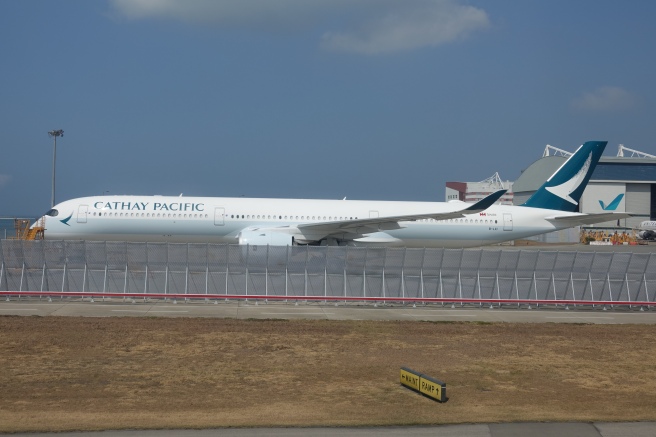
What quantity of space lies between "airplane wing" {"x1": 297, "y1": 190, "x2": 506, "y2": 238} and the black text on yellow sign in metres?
19.3

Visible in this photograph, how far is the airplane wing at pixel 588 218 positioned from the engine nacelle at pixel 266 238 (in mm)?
15520

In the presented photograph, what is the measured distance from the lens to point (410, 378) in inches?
490

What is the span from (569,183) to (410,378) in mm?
29391

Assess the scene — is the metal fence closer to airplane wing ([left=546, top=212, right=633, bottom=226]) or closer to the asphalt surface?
the asphalt surface

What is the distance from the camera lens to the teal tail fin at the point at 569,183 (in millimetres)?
38406

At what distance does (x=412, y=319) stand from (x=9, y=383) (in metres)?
12.3

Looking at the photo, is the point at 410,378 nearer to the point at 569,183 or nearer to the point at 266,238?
the point at 266,238

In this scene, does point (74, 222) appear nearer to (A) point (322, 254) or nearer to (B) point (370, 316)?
(A) point (322, 254)

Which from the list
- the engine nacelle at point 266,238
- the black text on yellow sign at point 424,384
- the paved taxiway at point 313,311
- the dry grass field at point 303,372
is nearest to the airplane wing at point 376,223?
the engine nacelle at point 266,238

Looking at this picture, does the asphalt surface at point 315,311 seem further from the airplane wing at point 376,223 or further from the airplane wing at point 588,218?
the airplane wing at point 588,218

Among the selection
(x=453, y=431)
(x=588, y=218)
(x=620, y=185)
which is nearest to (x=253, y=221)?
(x=588, y=218)

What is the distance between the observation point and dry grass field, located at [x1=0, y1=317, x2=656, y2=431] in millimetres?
10664

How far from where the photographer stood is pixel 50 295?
A: 76.1 ft

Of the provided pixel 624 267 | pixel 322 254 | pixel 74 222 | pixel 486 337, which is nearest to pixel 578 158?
pixel 624 267
